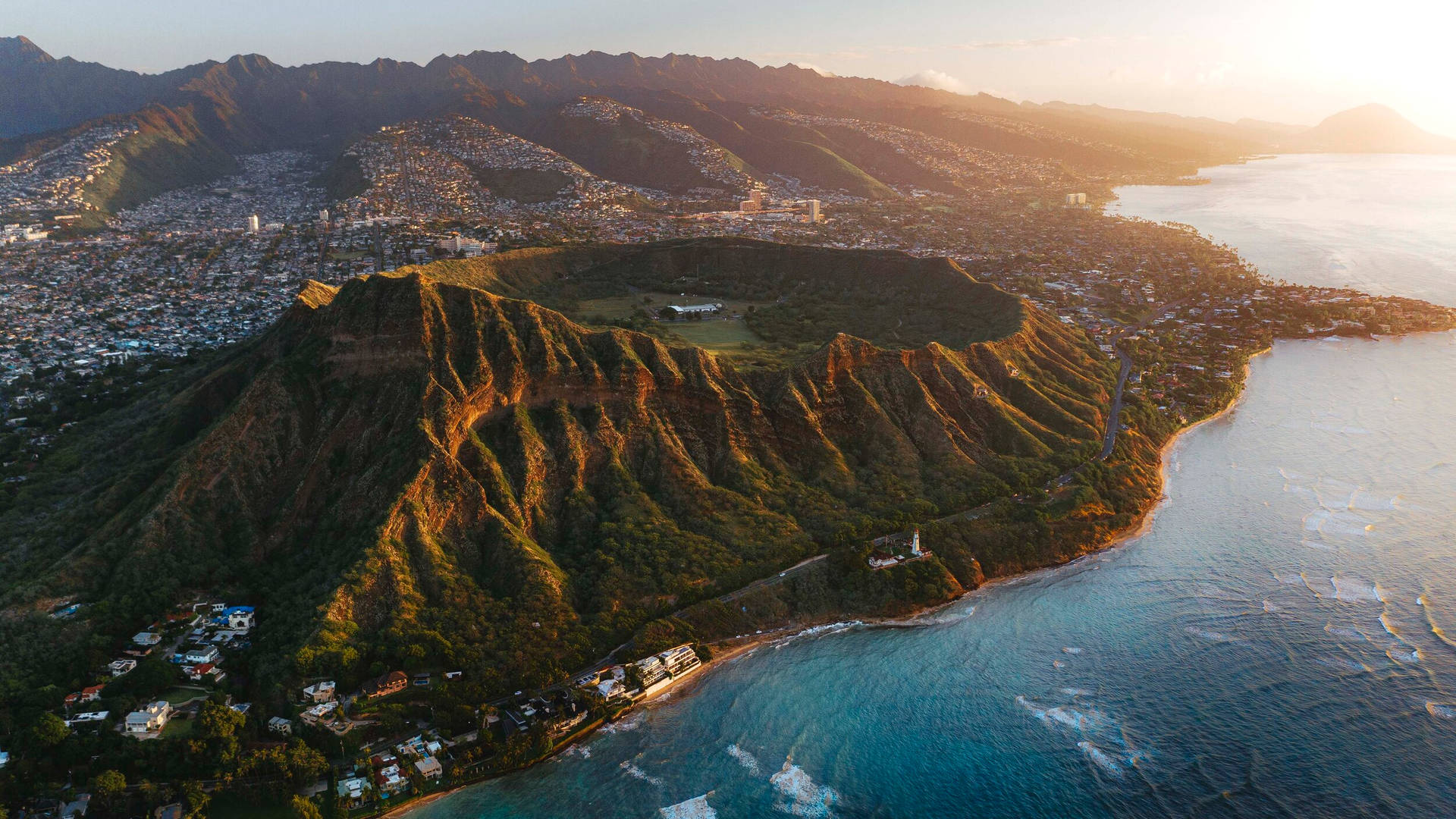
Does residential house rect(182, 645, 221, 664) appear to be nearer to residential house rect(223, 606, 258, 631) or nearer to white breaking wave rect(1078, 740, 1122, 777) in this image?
residential house rect(223, 606, 258, 631)

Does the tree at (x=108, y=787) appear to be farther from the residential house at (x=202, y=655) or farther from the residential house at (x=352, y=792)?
the residential house at (x=352, y=792)

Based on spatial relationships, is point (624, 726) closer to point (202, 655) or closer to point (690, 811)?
point (690, 811)

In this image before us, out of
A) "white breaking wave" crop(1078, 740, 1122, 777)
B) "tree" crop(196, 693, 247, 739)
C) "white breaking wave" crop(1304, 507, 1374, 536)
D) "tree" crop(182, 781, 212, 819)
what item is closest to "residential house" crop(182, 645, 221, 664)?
"tree" crop(196, 693, 247, 739)

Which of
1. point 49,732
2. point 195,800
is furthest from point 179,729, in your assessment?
point 195,800

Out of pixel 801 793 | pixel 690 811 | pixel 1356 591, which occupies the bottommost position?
pixel 690 811

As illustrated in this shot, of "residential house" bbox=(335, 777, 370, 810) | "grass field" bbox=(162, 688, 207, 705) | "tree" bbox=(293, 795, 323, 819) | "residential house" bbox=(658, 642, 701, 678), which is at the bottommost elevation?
"residential house" bbox=(335, 777, 370, 810)

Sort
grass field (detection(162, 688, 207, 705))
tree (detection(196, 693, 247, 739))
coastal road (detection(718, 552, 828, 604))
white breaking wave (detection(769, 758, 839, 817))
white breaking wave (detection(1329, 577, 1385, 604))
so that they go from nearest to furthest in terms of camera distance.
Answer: white breaking wave (detection(769, 758, 839, 817)), tree (detection(196, 693, 247, 739)), grass field (detection(162, 688, 207, 705)), coastal road (detection(718, 552, 828, 604)), white breaking wave (detection(1329, 577, 1385, 604))

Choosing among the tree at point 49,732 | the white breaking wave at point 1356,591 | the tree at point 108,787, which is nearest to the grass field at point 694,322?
the white breaking wave at point 1356,591
